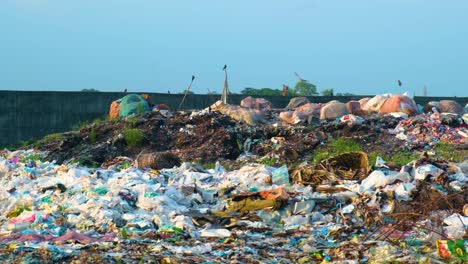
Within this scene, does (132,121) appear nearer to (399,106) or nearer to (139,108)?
(139,108)

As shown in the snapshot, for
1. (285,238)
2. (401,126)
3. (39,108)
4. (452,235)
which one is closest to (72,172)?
(285,238)

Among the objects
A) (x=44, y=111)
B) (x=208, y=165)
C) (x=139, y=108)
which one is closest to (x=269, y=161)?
(x=208, y=165)

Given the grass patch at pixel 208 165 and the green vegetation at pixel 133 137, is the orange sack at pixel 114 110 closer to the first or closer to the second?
the green vegetation at pixel 133 137

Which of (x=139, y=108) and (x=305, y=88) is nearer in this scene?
(x=139, y=108)

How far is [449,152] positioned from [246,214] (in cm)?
587

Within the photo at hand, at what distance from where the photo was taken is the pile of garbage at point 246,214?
5.88 meters

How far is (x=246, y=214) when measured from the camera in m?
7.22

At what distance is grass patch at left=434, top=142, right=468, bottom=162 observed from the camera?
457 inches

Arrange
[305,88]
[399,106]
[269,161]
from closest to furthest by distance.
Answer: [269,161]
[399,106]
[305,88]

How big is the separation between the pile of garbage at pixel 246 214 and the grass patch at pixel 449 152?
336 centimetres

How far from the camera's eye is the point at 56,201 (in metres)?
7.89

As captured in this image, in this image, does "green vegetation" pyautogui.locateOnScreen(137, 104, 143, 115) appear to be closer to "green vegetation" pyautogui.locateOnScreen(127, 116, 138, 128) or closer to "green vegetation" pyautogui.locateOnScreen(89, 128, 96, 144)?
"green vegetation" pyautogui.locateOnScreen(127, 116, 138, 128)

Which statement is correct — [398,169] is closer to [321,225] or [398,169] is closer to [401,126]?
[321,225]

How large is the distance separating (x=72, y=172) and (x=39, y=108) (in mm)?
7935
